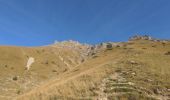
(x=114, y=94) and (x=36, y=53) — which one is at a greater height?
(x=36, y=53)

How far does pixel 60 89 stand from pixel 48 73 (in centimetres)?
6092

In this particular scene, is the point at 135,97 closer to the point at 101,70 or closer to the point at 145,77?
the point at 145,77

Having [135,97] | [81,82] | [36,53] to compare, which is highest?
[36,53]

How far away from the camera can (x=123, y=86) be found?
36281 mm

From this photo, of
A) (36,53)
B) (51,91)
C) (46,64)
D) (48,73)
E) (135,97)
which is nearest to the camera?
(135,97)

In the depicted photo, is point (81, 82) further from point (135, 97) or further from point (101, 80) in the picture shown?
point (135, 97)

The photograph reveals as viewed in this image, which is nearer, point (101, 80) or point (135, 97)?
point (135, 97)

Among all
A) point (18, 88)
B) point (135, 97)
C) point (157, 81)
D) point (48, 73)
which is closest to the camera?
point (135, 97)

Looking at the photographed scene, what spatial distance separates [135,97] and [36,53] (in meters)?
106

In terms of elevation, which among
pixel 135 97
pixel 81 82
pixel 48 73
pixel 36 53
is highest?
pixel 36 53

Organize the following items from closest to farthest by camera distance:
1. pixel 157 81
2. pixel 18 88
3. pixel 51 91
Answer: pixel 157 81
pixel 51 91
pixel 18 88

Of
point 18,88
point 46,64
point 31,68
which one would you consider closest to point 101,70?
point 18,88

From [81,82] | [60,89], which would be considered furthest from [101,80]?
[60,89]

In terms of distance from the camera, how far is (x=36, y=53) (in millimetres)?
134625
